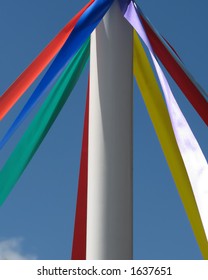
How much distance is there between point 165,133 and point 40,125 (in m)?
0.82

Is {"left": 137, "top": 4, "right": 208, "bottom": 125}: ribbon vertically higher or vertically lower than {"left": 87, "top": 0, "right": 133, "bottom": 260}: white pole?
higher

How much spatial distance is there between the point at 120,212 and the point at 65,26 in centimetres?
126

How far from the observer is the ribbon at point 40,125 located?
386 cm

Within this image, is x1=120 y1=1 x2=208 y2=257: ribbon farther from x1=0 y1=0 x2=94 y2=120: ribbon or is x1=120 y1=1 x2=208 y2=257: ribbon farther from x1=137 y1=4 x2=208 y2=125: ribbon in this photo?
x1=0 y1=0 x2=94 y2=120: ribbon

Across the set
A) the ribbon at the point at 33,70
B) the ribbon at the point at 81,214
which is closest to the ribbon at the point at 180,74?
the ribbon at the point at 33,70

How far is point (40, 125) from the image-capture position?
404 cm

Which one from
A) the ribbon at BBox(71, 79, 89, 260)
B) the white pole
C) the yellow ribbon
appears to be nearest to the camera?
the white pole

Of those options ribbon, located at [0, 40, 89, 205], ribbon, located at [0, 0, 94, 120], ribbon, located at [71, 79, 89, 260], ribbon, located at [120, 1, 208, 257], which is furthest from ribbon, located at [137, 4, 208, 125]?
ribbon, located at [71, 79, 89, 260]

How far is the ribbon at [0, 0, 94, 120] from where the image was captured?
377cm

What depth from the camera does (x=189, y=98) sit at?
147 inches

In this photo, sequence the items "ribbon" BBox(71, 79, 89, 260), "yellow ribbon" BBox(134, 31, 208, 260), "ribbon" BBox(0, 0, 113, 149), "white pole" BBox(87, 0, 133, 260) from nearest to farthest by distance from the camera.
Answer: "white pole" BBox(87, 0, 133, 260) → "ribbon" BBox(0, 0, 113, 149) → "yellow ribbon" BBox(134, 31, 208, 260) → "ribbon" BBox(71, 79, 89, 260)

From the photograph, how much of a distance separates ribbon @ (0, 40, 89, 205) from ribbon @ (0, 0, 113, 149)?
0.74ft

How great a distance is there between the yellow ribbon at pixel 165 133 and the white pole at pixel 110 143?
2.04 feet
